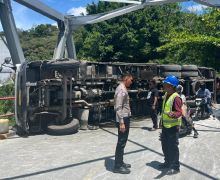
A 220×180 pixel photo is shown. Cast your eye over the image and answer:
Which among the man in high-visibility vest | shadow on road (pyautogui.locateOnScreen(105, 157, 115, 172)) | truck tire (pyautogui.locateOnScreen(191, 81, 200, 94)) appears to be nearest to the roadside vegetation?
truck tire (pyautogui.locateOnScreen(191, 81, 200, 94))

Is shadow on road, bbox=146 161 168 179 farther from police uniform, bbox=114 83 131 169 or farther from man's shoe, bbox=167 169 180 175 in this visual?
police uniform, bbox=114 83 131 169

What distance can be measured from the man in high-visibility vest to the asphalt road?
33cm

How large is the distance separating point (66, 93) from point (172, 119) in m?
5.53

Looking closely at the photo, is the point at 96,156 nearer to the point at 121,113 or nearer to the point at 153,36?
the point at 121,113

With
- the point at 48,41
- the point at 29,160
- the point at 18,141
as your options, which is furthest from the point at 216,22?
the point at 48,41

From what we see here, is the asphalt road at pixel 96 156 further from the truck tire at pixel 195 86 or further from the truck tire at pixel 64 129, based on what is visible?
the truck tire at pixel 195 86

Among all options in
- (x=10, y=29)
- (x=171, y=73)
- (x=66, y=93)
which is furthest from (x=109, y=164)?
(x=10, y=29)

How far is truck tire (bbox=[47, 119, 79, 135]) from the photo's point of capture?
11.4 meters

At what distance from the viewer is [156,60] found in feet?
105

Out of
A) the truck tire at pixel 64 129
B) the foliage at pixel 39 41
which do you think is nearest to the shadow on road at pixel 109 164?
the truck tire at pixel 64 129

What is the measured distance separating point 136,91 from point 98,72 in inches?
77.6

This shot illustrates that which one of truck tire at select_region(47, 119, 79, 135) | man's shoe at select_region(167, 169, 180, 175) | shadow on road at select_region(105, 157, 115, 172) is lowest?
shadow on road at select_region(105, 157, 115, 172)

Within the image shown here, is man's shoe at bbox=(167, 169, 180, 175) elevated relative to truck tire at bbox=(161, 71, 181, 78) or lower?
lower

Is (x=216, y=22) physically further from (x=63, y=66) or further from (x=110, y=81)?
(x=63, y=66)
